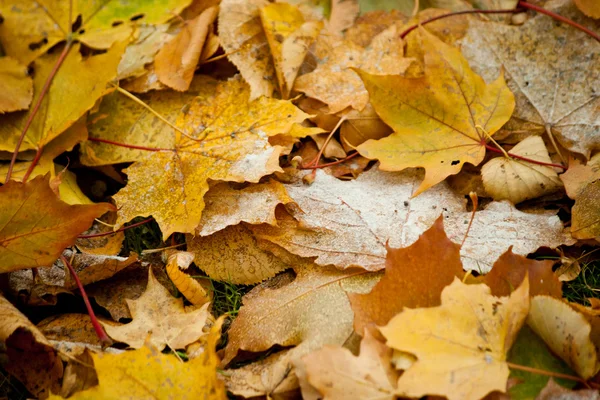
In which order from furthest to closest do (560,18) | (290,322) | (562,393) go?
1. (560,18)
2. (290,322)
3. (562,393)

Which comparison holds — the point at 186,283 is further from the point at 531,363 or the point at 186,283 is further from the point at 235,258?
the point at 531,363

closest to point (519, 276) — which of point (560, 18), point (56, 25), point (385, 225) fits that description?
point (385, 225)

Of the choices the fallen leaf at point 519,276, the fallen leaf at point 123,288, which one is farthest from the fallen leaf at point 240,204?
the fallen leaf at point 519,276

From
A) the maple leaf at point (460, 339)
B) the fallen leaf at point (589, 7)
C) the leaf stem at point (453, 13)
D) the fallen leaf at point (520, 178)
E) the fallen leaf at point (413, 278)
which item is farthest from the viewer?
the leaf stem at point (453, 13)

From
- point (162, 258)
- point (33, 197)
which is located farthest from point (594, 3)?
point (33, 197)

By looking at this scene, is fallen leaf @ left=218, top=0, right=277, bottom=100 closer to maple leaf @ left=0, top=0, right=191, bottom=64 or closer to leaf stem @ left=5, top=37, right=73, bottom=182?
maple leaf @ left=0, top=0, right=191, bottom=64

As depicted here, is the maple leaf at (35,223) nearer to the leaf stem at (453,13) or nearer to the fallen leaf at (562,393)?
the fallen leaf at (562,393)

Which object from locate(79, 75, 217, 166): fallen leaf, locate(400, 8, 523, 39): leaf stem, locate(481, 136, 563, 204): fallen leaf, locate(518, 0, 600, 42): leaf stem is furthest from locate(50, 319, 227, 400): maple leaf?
locate(518, 0, 600, 42): leaf stem
